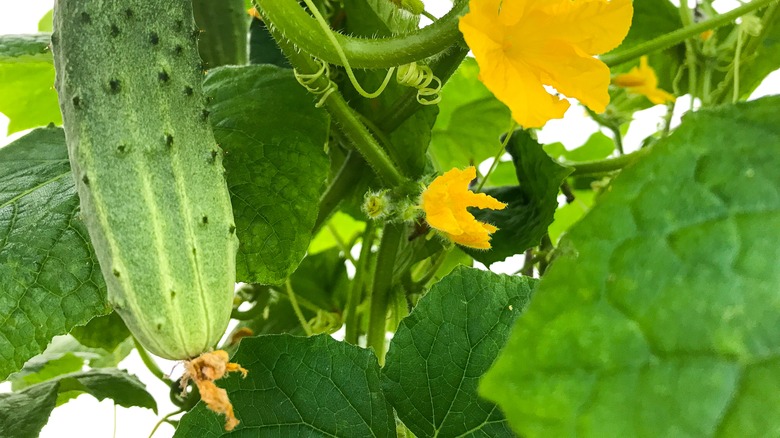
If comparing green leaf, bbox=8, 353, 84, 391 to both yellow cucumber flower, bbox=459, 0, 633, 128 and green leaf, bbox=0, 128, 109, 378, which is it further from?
yellow cucumber flower, bbox=459, 0, 633, 128

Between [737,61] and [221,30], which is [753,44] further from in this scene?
[221,30]

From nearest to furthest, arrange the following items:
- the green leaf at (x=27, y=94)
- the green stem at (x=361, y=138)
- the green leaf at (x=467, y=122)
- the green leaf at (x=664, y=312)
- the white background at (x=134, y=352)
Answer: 1. the green leaf at (x=664, y=312)
2. the green stem at (x=361, y=138)
3. the green leaf at (x=27, y=94)
4. the green leaf at (x=467, y=122)
5. the white background at (x=134, y=352)

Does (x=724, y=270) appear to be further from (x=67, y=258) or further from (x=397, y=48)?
(x=67, y=258)

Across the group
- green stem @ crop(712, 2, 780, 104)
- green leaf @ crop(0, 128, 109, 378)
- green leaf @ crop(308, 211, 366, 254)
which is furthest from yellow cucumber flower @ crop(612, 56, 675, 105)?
green leaf @ crop(0, 128, 109, 378)

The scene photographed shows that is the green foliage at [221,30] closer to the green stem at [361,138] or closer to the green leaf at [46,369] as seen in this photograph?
the green stem at [361,138]

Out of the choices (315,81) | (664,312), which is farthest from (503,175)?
(664,312)

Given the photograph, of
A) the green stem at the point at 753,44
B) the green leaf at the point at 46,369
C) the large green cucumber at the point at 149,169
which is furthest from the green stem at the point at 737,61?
the green leaf at the point at 46,369
